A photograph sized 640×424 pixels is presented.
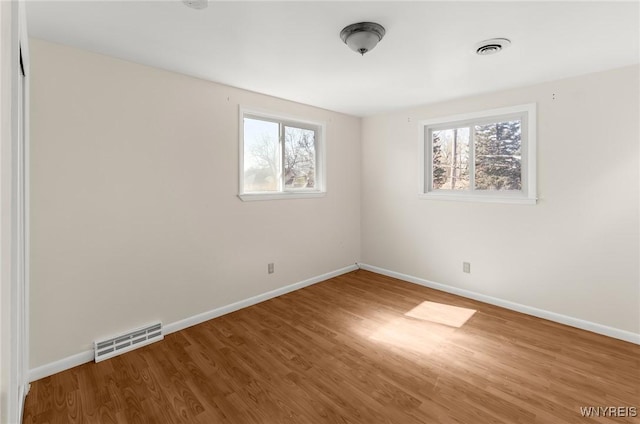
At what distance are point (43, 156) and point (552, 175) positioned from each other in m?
4.32

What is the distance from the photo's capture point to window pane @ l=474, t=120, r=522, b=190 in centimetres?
334

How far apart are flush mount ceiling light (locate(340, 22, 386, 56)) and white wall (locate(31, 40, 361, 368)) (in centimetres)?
160

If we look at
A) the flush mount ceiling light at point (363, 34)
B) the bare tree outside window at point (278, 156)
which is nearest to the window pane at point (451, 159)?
the bare tree outside window at point (278, 156)

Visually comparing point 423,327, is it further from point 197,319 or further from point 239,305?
point 197,319

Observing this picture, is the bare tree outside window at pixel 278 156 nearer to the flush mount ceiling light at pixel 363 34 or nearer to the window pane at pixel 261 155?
the window pane at pixel 261 155

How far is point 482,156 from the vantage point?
360 centimetres

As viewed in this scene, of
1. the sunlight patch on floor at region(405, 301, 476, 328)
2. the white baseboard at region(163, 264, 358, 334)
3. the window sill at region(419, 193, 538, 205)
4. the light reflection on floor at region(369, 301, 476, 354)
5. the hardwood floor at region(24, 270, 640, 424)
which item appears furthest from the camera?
the window sill at region(419, 193, 538, 205)

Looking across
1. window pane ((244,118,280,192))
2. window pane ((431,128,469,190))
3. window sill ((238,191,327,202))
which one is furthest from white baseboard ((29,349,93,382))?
window pane ((431,128,469,190))

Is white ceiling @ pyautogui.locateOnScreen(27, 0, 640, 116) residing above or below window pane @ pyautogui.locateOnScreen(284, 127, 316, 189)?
above

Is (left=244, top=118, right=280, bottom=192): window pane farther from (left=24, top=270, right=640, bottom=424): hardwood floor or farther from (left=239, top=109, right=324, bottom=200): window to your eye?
(left=24, top=270, right=640, bottom=424): hardwood floor

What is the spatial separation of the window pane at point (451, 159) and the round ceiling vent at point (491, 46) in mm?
1475

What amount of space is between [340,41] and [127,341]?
2886 millimetres

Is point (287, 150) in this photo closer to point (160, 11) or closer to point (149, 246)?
point (149, 246)

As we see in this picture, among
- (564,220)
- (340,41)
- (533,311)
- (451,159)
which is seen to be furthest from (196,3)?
(533,311)
